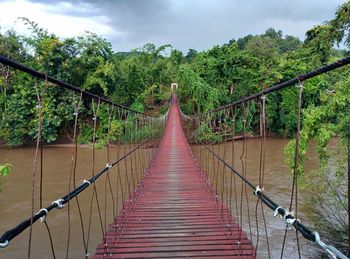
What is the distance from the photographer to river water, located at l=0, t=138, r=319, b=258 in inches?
163

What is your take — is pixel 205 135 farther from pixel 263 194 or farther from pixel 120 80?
pixel 263 194

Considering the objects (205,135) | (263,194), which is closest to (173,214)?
(263,194)

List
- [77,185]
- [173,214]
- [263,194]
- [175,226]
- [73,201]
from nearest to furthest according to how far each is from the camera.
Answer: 1. [263,194]
2. [175,226]
3. [173,214]
4. [73,201]
5. [77,185]

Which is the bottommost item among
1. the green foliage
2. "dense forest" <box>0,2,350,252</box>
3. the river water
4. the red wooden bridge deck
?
the river water

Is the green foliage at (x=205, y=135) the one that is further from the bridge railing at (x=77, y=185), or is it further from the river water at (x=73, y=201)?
the river water at (x=73, y=201)

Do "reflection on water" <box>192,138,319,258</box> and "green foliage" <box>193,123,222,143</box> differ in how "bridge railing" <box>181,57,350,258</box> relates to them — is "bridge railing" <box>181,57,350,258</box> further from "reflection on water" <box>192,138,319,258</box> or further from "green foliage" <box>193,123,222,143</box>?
"green foliage" <box>193,123,222,143</box>

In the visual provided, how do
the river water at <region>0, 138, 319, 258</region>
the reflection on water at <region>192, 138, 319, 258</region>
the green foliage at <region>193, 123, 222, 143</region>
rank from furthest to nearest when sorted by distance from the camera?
the green foliage at <region>193, 123, 222, 143</region> < the river water at <region>0, 138, 319, 258</region> < the reflection on water at <region>192, 138, 319, 258</region>

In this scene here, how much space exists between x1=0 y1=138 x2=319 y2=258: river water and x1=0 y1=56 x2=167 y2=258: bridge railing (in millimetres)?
14

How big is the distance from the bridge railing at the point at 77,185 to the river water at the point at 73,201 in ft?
0.05

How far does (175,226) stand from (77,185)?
4.89m

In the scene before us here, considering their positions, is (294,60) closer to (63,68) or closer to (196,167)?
(63,68)

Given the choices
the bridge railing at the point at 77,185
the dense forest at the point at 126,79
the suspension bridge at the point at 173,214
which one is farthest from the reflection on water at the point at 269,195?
the dense forest at the point at 126,79

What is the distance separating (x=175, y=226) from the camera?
2.37 m

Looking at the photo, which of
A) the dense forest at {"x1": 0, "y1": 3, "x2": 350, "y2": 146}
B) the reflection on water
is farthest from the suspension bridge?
the dense forest at {"x1": 0, "y1": 3, "x2": 350, "y2": 146}
